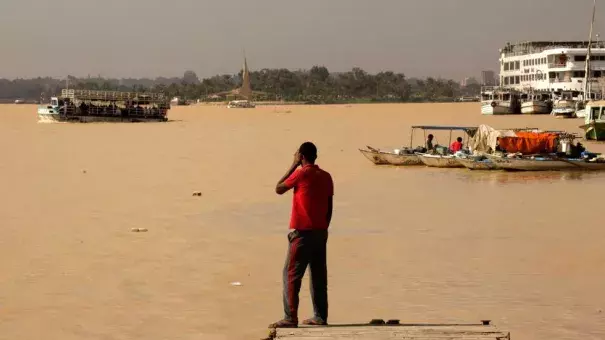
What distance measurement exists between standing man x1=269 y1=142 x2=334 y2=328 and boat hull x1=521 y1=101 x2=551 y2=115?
63.7m

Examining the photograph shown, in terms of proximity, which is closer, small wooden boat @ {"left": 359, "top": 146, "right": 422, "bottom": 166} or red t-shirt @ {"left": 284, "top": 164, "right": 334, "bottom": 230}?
red t-shirt @ {"left": 284, "top": 164, "right": 334, "bottom": 230}

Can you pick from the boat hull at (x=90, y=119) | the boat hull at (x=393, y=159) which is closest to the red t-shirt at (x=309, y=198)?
the boat hull at (x=393, y=159)

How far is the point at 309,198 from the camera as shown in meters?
6.84

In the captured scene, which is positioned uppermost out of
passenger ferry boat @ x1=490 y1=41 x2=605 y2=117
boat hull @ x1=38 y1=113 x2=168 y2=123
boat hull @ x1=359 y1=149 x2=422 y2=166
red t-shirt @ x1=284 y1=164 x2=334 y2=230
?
passenger ferry boat @ x1=490 y1=41 x2=605 y2=117

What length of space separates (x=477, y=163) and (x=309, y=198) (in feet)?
55.6

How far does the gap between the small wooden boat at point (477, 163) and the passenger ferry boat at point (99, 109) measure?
42.7 meters

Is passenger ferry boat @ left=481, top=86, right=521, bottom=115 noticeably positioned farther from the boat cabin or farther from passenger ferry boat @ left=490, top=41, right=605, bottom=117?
the boat cabin

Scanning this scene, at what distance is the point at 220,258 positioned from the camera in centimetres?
1129

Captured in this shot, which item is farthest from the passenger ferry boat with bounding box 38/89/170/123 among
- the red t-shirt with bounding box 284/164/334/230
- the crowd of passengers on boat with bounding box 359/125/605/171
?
the red t-shirt with bounding box 284/164/334/230

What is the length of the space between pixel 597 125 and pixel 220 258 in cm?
2717

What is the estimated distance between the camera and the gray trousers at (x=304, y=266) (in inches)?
270

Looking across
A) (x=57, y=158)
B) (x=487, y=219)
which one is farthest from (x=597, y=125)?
(x=487, y=219)

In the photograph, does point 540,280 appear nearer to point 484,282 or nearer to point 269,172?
point 484,282

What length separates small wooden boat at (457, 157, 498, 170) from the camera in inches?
910
